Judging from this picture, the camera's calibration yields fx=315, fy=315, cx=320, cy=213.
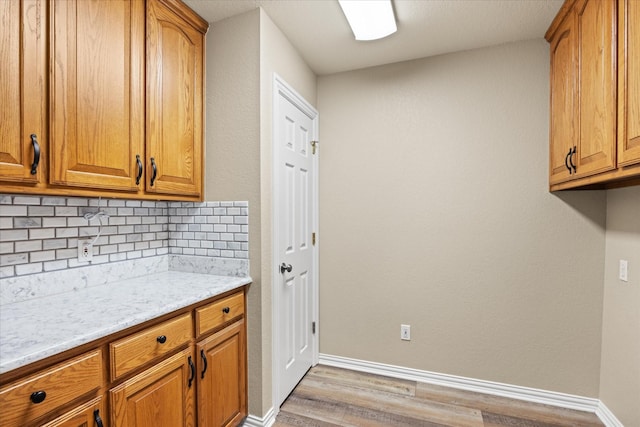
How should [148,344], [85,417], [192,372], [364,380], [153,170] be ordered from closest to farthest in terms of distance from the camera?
[85,417]
[148,344]
[192,372]
[153,170]
[364,380]

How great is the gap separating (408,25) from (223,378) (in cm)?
237

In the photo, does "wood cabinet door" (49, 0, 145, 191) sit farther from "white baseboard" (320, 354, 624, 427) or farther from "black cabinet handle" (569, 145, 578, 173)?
"black cabinet handle" (569, 145, 578, 173)

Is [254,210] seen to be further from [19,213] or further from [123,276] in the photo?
[19,213]

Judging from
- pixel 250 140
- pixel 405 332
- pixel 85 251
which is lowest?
pixel 405 332

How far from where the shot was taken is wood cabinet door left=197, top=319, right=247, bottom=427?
1.54m

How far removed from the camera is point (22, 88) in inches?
44.6

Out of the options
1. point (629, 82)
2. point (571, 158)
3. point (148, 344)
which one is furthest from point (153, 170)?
point (571, 158)

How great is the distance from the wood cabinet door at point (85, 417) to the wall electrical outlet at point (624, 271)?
2640mm

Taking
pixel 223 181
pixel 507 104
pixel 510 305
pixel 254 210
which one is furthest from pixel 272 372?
pixel 507 104

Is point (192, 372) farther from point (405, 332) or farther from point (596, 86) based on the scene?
point (596, 86)

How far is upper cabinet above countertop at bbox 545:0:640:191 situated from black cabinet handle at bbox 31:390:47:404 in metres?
2.20

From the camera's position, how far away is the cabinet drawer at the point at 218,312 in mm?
1529

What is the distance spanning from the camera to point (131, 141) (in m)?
1.54

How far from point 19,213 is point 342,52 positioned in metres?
2.13
